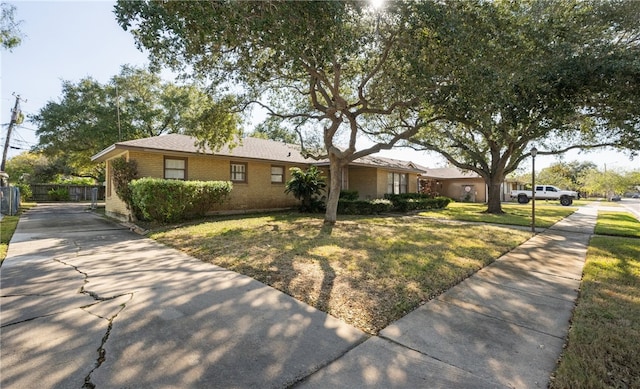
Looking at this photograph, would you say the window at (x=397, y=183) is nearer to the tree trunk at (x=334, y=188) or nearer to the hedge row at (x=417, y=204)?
the hedge row at (x=417, y=204)

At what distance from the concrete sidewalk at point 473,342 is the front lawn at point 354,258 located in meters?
0.38

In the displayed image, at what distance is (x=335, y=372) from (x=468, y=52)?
25.2 feet

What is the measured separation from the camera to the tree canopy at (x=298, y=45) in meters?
5.82

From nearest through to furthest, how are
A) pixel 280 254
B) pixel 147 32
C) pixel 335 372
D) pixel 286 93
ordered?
pixel 335 372
pixel 147 32
pixel 280 254
pixel 286 93

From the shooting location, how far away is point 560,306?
401cm

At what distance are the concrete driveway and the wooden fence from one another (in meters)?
30.1

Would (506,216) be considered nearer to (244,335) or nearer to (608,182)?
(244,335)

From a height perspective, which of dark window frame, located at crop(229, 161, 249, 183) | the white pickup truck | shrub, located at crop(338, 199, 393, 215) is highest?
dark window frame, located at crop(229, 161, 249, 183)

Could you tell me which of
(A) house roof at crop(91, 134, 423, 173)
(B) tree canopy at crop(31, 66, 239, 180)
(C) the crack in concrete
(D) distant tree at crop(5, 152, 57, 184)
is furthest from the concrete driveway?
→ (D) distant tree at crop(5, 152, 57, 184)

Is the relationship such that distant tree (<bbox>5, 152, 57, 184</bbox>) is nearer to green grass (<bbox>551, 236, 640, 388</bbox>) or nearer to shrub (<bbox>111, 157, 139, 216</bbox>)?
shrub (<bbox>111, 157, 139, 216</bbox>)

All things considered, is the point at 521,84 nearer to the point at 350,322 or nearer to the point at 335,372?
the point at 350,322

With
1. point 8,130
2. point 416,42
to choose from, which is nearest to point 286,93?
point 416,42

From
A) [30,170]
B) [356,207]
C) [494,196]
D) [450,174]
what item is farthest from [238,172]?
[30,170]

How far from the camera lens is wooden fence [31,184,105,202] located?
2867 centimetres
